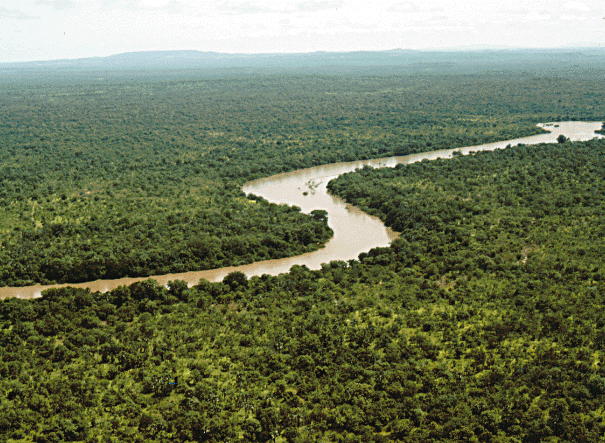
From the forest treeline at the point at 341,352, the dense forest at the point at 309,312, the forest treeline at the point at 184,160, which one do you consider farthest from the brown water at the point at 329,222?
the forest treeline at the point at 341,352

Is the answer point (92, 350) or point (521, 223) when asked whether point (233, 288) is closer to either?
point (92, 350)

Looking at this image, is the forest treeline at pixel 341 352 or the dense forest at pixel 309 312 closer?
the forest treeline at pixel 341 352

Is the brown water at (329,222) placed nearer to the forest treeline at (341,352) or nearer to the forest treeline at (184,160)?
the forest treeline at (184,160)

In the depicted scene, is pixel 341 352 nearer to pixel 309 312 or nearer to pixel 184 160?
pixel 309 312

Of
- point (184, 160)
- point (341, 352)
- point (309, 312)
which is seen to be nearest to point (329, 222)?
point (309, 312)

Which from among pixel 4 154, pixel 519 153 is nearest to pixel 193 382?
pixel 519 153

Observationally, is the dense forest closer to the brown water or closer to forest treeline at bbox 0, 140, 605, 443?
forest treeline at bbox 0, 140, 605, 443
